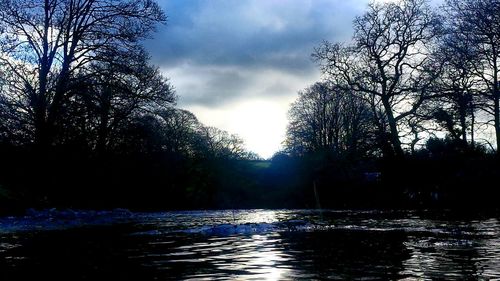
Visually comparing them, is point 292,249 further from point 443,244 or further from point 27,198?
point 27,198

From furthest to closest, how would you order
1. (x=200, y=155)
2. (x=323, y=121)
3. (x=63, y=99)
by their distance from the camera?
(x=323, y=121)
(x=200, y=155)
(x=63, y=99)

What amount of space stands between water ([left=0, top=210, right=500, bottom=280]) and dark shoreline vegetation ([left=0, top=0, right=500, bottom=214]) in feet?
32.4

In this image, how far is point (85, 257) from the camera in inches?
301

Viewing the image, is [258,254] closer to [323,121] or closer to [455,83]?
[455,83]

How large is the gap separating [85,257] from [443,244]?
6018mm

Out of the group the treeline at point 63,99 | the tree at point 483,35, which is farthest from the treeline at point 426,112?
the treeline at point 63,99

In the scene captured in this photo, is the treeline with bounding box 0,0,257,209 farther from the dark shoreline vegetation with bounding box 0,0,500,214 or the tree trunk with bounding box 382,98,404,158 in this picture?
the tree trunk with bounding box 382,98,404,158

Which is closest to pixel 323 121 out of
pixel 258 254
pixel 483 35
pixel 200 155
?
pixel 200 155

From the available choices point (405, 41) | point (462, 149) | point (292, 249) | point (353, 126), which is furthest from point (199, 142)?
point (292, 249)

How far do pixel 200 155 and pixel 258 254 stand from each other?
36491 millimetres

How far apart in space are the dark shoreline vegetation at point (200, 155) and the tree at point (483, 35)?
9cm

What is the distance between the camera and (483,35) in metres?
26.7

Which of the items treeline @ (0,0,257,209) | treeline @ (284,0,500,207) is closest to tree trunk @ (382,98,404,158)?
treeline @ (284,0,500,207)

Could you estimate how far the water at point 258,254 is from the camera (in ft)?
19.4
